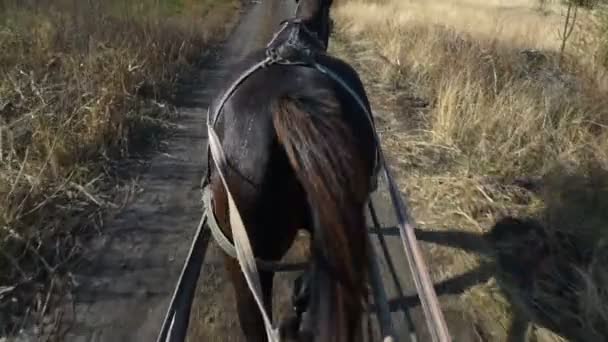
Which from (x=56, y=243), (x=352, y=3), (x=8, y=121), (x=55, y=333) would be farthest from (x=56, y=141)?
(x=352, y=3)

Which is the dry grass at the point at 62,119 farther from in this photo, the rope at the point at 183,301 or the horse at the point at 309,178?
the horse at the point at 309,178

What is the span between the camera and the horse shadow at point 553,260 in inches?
116

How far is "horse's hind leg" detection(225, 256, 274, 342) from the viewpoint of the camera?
2.04m

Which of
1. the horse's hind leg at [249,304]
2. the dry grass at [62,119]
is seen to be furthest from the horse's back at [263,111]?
the dry grass at [62,119]

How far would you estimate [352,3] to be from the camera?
2008 centimetres

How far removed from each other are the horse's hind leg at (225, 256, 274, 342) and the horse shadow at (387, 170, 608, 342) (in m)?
0.81

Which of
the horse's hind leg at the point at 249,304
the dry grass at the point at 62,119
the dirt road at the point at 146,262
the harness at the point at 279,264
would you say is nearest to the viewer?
the harness at the point at 279,264

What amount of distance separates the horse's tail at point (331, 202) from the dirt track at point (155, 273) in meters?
1.40

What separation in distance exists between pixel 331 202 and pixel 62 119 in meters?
3.71

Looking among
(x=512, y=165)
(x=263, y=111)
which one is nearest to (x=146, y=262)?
(x=263, y=111)

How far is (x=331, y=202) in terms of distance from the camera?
1587 millimetres

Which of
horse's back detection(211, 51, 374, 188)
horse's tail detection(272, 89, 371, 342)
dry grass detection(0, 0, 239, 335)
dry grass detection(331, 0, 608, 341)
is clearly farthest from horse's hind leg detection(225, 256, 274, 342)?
dry grass detection(331, 0, 608, 341)

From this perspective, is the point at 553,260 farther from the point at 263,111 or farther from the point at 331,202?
the point at 263,111

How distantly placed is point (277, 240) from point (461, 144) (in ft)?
13.0
